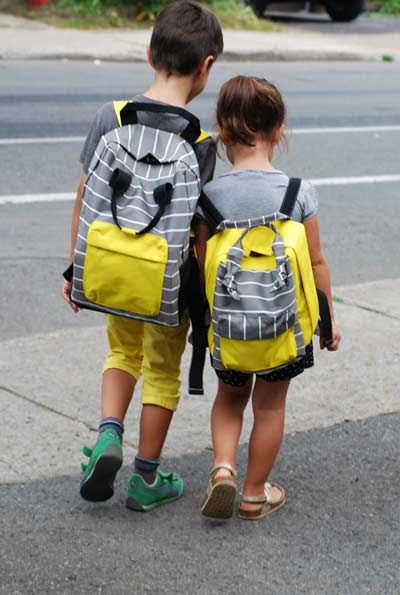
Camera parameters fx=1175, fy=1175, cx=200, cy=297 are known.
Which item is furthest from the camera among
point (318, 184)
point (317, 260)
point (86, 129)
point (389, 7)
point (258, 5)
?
point (389, 7)

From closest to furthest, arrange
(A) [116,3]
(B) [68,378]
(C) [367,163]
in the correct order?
(B) [68,378], (C) [367,163], (A) [116,3]

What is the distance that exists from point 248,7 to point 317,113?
9.27m

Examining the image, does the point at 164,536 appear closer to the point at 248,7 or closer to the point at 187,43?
the point at 187,43

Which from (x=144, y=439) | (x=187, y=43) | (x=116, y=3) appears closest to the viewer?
(x=187, y=43)

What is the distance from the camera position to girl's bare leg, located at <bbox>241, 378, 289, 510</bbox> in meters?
3.81

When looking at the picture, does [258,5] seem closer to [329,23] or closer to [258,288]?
[329,23]

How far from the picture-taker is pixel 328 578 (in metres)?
3.46

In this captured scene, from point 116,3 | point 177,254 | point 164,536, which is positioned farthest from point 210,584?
point 116,3

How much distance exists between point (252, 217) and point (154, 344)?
1.90ft

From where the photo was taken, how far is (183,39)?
11.9 feet

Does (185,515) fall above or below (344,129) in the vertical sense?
above

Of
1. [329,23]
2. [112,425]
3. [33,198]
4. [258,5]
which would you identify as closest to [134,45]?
[258,5]

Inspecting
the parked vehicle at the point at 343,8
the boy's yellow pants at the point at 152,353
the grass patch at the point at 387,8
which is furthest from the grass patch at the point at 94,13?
the boy's yellow pants at the point at 152,353

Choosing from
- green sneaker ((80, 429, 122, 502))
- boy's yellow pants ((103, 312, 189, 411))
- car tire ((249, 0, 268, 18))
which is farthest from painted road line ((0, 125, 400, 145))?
car tire ((249, 0, 268, 18))
